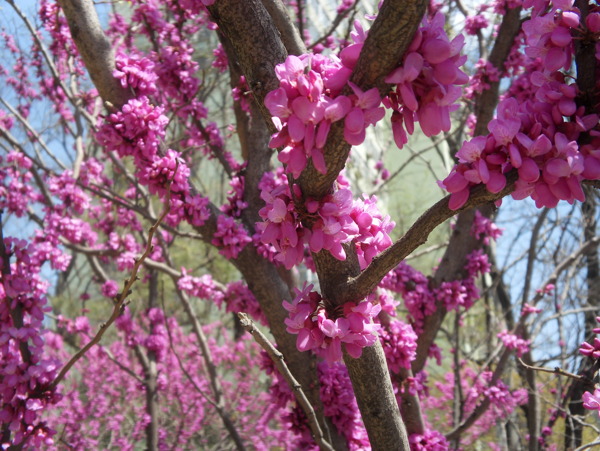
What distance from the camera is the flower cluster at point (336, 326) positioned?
4.76 ft

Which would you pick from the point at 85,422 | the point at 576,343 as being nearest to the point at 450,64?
the point at 576,343

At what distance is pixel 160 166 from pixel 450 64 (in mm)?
1757

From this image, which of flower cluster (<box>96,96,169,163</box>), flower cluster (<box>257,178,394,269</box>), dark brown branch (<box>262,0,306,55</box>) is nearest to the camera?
flower cluster (<box>257,178,394,269</box>)

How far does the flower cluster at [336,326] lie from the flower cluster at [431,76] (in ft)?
1.93

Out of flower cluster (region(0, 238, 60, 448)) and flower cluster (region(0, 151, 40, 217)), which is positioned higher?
flower cluster (region(0, 151, 40, 217))

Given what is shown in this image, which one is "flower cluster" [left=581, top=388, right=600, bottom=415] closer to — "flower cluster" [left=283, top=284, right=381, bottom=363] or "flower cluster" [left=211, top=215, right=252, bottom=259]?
"flower cluster" [left=283, top=284, right=381, bottom=363]

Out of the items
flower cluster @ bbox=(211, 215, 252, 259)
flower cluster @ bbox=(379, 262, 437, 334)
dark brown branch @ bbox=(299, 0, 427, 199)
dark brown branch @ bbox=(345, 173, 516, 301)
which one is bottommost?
dark brown branch @ bbox=(345, 173, 516, 301)

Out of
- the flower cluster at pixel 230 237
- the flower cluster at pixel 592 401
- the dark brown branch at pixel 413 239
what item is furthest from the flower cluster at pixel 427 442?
the dark brown branch at pixel 413 239

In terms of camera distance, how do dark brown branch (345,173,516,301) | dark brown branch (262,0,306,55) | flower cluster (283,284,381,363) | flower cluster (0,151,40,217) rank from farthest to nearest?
flower cluster (0,151,40,217) < dark brown branch (262,0,306,55) < flower cluster (283,284,381,363) < dark brown branch (345,173,516,301)

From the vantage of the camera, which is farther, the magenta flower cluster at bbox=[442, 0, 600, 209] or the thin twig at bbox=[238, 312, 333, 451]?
the thin twig at bbox=[238, 312, 333, 451]

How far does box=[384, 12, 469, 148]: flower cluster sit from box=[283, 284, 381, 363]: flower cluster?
23.1 inches

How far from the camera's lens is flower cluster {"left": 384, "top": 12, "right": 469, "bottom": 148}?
1102 millimetres

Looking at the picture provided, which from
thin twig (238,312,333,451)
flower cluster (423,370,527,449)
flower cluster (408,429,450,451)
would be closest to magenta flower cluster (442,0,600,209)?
thin twig (238,312,333,451)

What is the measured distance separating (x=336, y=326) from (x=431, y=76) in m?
0.71
